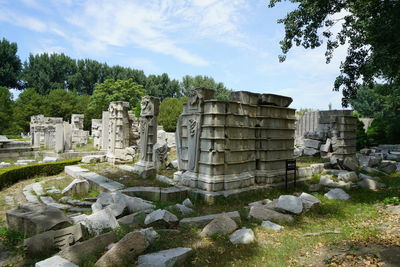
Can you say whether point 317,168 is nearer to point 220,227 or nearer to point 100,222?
point 220,227

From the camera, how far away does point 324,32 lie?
13117 millimetres

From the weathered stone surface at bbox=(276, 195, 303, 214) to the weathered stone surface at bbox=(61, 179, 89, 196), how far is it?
6.29 metres

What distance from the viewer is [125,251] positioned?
3.97 m

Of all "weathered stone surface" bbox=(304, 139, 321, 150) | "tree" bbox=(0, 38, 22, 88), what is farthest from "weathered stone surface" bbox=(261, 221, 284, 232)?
"tree" bbox=(0, 38, 22, 88)

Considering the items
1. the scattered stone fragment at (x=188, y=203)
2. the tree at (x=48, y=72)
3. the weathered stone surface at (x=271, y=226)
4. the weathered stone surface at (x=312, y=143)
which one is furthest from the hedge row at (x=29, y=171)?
the tree at (x=48, y=72)

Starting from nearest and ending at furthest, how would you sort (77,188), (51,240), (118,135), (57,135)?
(51,240)
(77,188)
(118,135)
(57,135)

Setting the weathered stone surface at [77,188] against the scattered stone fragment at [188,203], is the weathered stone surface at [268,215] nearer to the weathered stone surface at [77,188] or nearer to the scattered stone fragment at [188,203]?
the scattered stone fragment at [188,203]

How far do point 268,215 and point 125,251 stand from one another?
3.44m

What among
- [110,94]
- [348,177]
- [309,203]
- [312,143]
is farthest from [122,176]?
[110,94]

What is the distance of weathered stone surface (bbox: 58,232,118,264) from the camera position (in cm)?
390

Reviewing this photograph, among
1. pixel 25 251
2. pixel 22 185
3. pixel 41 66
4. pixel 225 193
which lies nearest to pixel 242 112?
pixel 225 193

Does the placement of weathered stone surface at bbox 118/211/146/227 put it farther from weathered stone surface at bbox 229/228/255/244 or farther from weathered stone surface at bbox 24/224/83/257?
weathered stone surface at bbox 229/228/255/244

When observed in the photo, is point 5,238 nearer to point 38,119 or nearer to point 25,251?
point 25,251

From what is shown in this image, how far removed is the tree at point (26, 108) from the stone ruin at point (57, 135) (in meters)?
9.46
